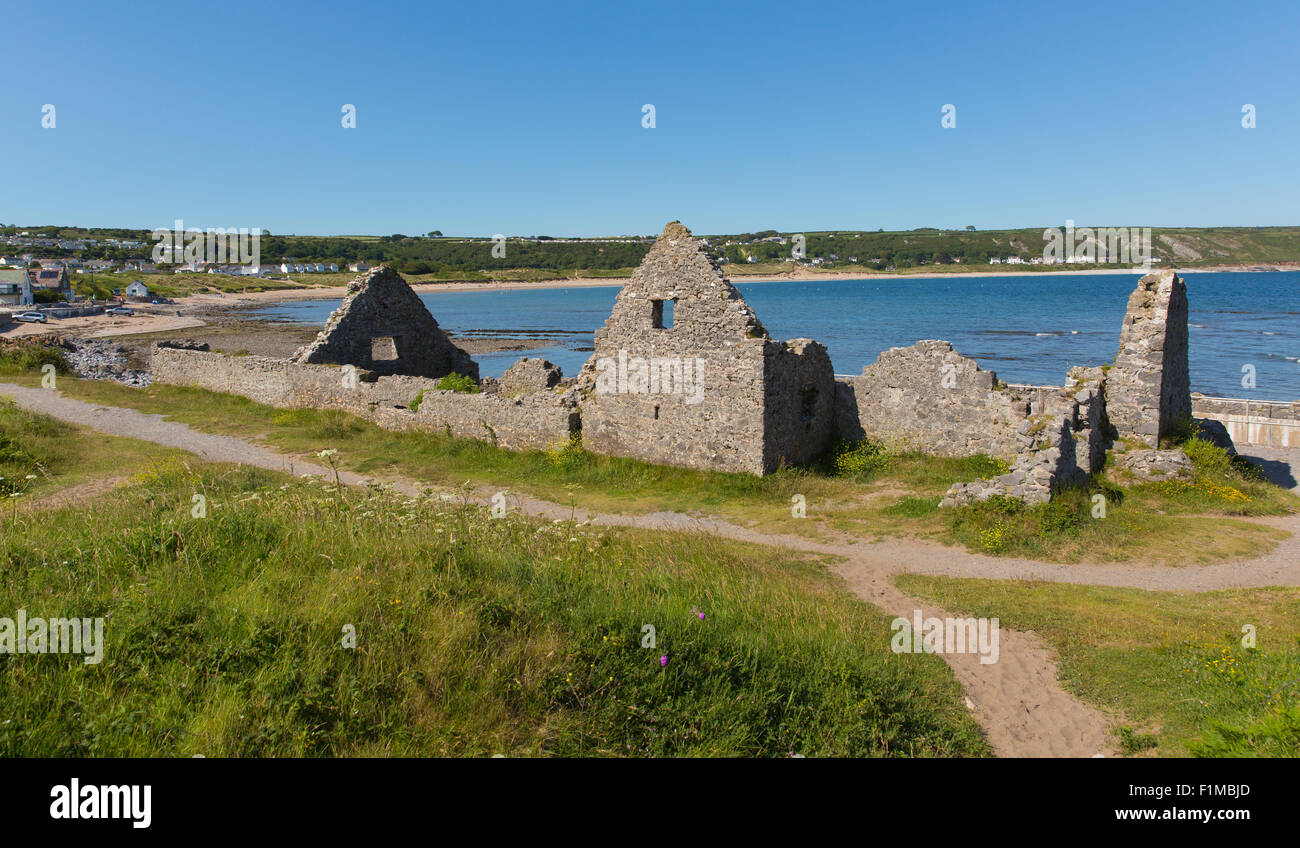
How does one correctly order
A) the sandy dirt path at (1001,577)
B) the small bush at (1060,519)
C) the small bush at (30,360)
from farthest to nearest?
the small bush at (30,360) → the small bush at (1060,519) → the sandy dirt path at (1001,577)

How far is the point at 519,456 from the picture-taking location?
18.3 metres

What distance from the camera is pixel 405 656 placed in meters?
5.29

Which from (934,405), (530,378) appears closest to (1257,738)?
(934,405)

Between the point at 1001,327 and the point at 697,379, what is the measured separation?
2991 inches

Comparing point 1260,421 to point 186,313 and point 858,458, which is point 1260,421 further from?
point 186,313

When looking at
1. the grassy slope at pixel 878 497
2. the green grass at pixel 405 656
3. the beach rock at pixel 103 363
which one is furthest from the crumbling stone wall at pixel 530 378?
the beach rock at pixel 103 363

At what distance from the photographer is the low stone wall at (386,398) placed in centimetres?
1850

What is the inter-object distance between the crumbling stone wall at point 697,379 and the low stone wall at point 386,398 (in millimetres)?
1209

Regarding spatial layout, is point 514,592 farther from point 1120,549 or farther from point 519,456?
point 519,456

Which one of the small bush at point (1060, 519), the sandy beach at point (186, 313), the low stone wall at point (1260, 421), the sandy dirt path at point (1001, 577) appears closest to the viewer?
the sandy dirt path at point (1001, 577)

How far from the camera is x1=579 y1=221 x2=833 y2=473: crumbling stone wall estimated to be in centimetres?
1570

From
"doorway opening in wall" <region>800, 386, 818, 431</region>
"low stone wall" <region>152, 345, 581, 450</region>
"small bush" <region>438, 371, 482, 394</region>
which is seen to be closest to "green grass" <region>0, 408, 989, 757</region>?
"doorway opening in wall" <region>800, 386, 818, 431</region>

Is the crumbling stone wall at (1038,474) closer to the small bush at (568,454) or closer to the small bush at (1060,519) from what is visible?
the small bush at (1060,519)
